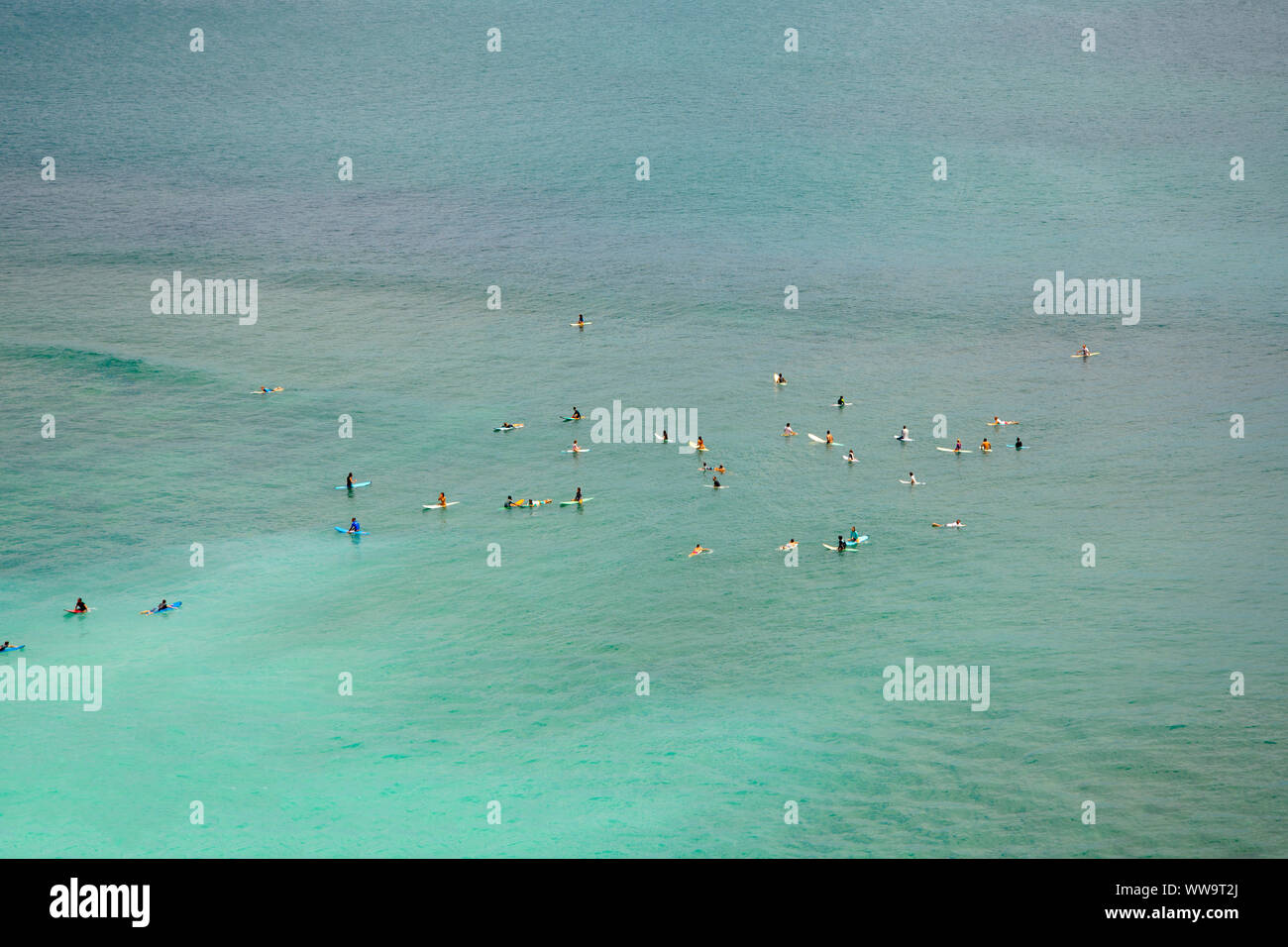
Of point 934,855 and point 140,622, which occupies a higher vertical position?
point 140,622

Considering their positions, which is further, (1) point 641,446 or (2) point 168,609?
(1) point 641,446

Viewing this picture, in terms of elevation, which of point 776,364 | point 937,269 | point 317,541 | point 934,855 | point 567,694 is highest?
point 937,269

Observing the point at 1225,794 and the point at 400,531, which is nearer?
the point at 1225,794

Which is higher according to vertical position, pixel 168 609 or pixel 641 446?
pixel 641 446

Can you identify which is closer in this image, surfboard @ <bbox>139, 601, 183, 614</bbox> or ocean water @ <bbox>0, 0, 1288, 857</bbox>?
ocean water @ <bbox>0, 0, 1288, 857</bbox>

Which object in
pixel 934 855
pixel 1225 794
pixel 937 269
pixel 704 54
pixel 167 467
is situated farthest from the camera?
pixel 704 54

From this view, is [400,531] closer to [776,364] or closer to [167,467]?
[167,467]

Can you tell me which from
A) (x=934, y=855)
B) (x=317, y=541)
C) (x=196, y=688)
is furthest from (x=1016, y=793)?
(x=317, y=541)

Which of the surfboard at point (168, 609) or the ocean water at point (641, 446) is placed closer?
the ocean water at point (641, 446)
